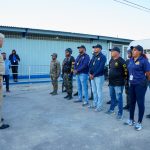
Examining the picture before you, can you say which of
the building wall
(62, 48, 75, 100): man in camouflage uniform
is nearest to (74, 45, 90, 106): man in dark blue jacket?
(62, 48, 75, 100): man in camouflage uniform

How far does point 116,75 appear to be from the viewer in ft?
21.2

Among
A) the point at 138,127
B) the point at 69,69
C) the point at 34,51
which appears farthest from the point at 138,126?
the point at 34,51

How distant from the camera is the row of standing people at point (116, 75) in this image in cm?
563

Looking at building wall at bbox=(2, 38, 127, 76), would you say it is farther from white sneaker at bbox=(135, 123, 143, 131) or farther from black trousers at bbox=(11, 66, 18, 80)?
white sneaker at bbox=(135, 123, 143, 131)

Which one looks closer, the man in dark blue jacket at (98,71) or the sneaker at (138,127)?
the sneaker at (138,127)

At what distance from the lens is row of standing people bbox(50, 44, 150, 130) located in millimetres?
5633

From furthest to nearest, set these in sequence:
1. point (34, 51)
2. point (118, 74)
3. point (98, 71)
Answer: point (34, 51) → point (98, 71) → point (118, 74)

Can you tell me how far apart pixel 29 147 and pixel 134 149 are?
6.27ft

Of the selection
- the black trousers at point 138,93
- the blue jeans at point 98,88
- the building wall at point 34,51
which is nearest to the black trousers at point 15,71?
the building wall at point 34,51

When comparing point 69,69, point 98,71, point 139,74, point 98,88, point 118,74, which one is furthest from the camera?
point 69,69

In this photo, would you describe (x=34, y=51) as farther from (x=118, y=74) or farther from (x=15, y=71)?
(x=118, y=74)

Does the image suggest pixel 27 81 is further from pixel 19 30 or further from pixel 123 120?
pixel 123 120

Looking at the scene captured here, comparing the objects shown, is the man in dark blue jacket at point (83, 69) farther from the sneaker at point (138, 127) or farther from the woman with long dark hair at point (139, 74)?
the sneaker at point (138, 127)

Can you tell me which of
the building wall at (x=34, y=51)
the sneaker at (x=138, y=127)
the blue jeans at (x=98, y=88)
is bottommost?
the sneaker at (x=138, y=127)
